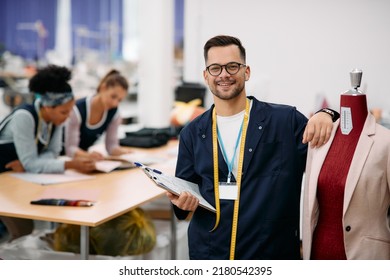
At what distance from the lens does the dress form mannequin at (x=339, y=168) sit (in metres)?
1.39

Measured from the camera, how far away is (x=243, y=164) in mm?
1485

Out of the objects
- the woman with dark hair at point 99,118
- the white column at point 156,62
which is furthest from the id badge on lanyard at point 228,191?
the white column at point 156,62

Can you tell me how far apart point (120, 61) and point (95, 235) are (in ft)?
16.5

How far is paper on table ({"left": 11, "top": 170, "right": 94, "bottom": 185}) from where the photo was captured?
2338 millimetres

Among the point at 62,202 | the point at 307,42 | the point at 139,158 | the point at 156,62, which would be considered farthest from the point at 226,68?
the point at 156,62

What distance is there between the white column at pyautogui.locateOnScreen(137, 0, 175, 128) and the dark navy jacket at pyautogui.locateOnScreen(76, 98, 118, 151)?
102 cm

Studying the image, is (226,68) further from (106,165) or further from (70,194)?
(106,165)

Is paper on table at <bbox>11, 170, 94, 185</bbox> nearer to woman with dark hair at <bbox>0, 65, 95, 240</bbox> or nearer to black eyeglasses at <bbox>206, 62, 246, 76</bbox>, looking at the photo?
woman with dark hair at <bbox>0, 65, 95, 240</bbox>

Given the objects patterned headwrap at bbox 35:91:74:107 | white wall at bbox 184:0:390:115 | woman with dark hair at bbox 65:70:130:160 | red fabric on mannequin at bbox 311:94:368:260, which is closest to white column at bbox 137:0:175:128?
woman with dark hair at bbox 65:70:130:160

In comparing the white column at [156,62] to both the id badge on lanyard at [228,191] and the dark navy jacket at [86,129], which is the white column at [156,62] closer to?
the dark navy jacket at [86,129]

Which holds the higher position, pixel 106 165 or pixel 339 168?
pixel 339 168

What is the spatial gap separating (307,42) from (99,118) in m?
1.59

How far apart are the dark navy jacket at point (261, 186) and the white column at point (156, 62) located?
261 centimetres
